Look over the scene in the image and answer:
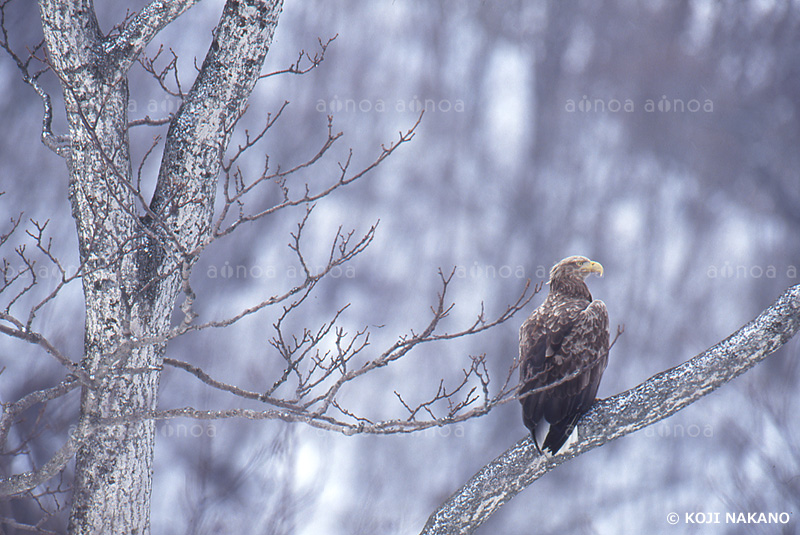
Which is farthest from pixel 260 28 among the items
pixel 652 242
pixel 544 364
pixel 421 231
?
pixel 652 242

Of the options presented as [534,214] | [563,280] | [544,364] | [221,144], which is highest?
[534,214]

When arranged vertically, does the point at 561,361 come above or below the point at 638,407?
above

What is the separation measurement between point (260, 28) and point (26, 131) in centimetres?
345

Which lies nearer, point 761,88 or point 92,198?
point 92,198

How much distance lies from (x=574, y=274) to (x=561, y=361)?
68 cm

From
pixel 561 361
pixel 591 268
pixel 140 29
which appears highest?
pixel 140 29

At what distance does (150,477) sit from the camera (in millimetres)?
2996

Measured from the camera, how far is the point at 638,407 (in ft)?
9.48

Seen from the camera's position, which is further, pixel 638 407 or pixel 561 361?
pixel 561 361

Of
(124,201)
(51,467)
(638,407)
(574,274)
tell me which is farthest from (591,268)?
(51,467)

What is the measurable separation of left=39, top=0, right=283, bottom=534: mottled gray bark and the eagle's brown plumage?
1.55m

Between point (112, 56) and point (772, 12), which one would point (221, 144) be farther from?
point (772, 12)

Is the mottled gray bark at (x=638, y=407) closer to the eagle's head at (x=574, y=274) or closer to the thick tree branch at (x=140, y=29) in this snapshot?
the eagle's head at (x=574, y=274)

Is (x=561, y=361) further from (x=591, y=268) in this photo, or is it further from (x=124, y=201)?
(x=124, y=201)
